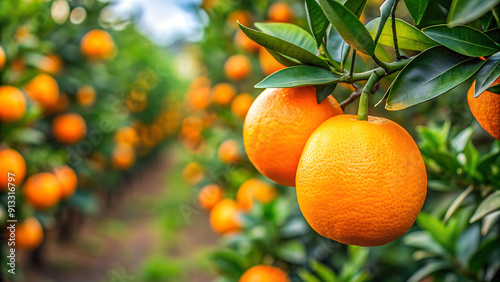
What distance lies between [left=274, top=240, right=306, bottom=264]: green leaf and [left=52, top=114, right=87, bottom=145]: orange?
1744 mm

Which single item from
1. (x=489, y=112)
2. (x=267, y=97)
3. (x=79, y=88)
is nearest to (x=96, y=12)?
(x=79, y=88)

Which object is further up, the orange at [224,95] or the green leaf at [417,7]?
the green leaf at [417,7]

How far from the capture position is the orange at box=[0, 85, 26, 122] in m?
1.54

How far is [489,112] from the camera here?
500mm

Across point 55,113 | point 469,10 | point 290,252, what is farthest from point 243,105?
point 469,10

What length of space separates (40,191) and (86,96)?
113 centimetres

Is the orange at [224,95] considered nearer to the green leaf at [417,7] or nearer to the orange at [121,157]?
the orange at [121,157]

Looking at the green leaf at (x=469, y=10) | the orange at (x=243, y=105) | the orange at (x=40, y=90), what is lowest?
the orange at (x=40, y=90)

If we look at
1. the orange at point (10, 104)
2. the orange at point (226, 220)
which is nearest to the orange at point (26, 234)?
the orange at point (10, 104)

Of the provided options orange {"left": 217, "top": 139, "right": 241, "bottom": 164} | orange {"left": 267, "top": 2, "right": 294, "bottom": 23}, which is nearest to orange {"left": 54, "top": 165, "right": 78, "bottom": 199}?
orange {"left": 217, "top": 139, "right": 241, "bottom": 164}

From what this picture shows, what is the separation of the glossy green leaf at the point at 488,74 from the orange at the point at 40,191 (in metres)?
1.90

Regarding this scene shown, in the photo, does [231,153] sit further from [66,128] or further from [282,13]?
[66,128]

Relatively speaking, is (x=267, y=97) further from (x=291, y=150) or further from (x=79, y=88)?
(x=79, y=88)

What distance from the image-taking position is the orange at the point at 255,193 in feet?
4.82
